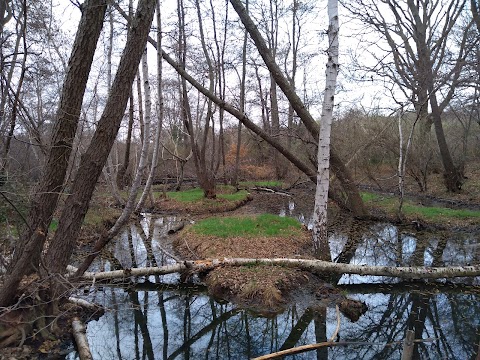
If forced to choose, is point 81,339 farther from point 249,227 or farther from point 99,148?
point 249,227

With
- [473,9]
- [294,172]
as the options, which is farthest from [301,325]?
[294,172]

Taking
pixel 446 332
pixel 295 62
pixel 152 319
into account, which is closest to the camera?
pixel 446 332

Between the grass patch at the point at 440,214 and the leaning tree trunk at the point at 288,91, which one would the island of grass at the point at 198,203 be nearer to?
the leaning tree trunk at the point at 288,91

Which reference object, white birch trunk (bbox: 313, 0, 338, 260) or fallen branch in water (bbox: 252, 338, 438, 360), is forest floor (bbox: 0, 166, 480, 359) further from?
white birch trunk (bbox: 313, 0, 338, 260)

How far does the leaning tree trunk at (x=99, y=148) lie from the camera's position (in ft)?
14.7

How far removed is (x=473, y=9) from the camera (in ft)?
45.1

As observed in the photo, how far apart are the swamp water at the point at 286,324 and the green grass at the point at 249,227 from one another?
2.08 m

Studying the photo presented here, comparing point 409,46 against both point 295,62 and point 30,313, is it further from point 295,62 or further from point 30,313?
point 30,313

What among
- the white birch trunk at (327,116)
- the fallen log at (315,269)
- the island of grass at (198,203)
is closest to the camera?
the fallen log at (315,269)

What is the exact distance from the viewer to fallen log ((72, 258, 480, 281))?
635 centimetres

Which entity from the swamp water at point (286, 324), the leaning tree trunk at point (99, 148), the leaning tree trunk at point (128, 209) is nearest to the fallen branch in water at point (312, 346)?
the swamp water at point (286, 324)

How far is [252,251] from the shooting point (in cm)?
789

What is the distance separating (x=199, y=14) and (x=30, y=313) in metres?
13.9

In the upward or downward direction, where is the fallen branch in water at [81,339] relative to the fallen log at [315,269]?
downward
